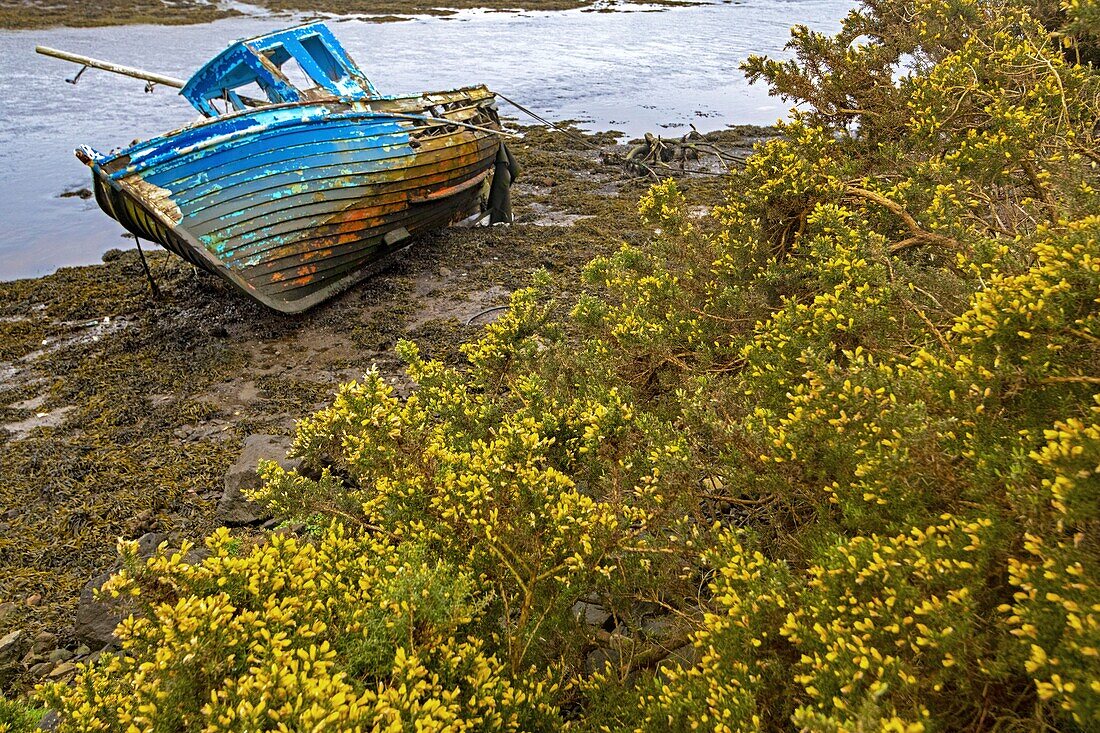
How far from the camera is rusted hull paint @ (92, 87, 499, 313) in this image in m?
8.03

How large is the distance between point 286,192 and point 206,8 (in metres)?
36.8

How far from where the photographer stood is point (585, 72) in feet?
82.7

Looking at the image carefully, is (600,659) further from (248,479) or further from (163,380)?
(163,380)

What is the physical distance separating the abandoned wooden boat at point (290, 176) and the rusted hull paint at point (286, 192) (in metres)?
0.01

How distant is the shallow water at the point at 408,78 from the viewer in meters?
13.0

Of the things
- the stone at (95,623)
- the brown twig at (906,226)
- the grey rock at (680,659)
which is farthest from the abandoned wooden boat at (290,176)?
the grey rock at (680,659)

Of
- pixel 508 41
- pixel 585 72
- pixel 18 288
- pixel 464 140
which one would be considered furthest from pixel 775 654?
pixel 508 41

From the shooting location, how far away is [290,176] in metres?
8.48

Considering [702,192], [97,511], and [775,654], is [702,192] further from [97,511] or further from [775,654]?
[775,654]

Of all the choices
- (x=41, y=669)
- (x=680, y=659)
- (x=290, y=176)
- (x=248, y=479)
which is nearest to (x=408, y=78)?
(x=290, y=176)

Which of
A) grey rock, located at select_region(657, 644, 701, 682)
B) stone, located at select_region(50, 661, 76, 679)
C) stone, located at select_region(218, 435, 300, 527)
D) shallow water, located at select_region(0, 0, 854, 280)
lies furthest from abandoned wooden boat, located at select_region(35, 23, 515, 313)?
grey rock, located at select_region(657, 644, 701, 682)

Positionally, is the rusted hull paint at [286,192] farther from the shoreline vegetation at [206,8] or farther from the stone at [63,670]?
the shoreline vegetation at [206,8]

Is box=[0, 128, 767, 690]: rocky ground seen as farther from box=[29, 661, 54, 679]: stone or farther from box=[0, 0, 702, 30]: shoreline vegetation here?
box=[0, 0, 702, 30]: shoreline vegetation

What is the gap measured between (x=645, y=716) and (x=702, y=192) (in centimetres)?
1229
